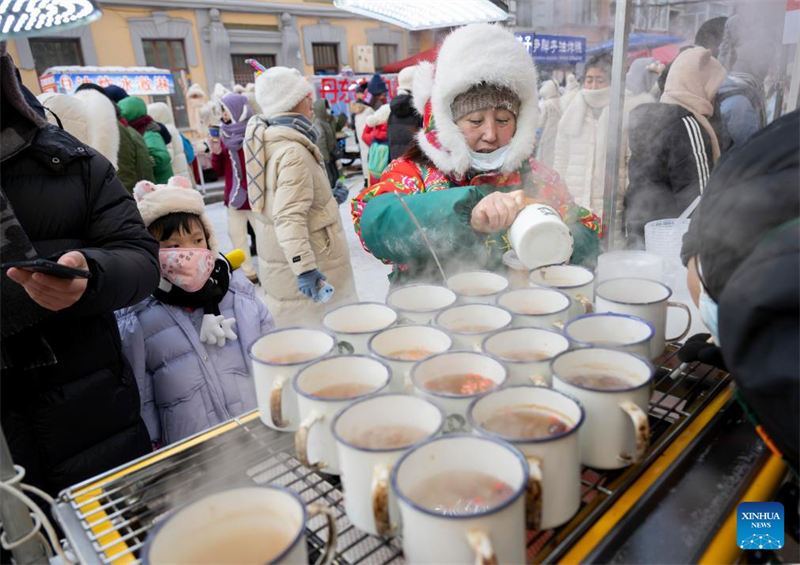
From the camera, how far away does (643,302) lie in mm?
1192

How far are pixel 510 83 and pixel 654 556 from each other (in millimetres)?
1426

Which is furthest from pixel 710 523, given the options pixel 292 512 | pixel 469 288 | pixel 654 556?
pixel 469 288

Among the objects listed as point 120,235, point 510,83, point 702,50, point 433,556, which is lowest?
point 433,556

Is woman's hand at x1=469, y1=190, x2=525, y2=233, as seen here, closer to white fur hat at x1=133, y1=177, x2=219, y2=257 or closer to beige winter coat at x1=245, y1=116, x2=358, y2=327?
white fur hat at x1=133, y1=177, x2=219, y2=257

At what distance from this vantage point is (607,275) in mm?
1771

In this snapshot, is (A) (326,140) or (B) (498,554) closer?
(B) (498,554)

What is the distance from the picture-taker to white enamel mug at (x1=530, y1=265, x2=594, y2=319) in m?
1.23

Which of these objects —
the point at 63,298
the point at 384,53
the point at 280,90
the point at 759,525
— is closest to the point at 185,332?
the point at 63,298

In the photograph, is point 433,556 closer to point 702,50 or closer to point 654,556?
point 654,556

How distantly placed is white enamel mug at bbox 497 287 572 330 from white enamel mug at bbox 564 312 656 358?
2.3 inches

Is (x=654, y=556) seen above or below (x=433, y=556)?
below

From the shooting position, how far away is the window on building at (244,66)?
15227 mm

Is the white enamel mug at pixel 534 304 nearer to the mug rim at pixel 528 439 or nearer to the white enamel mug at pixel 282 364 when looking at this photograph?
the mug rim at pixel 528 439

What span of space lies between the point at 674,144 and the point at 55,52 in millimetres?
14172
